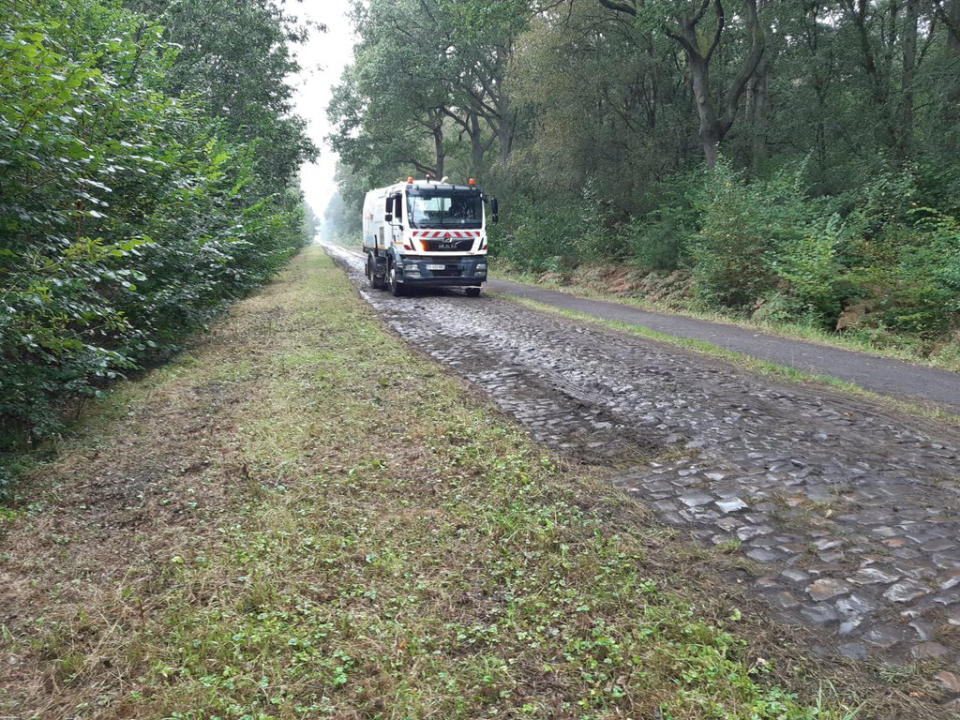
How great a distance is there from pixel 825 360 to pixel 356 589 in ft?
27.3

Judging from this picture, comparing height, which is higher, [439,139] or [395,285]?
[439,139]

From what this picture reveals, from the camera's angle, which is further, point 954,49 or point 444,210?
point 444,210

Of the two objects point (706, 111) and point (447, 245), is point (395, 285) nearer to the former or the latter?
point (447, 245)

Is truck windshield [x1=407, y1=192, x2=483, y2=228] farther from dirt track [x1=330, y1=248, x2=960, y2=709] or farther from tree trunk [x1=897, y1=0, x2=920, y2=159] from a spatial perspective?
tree trunk [x1=897, y1=0, x2=920, y2=159]

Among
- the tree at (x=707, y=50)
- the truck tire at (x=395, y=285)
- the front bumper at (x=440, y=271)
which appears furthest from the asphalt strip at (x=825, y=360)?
the tree at (x=707, y=50)

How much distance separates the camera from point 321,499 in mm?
4039

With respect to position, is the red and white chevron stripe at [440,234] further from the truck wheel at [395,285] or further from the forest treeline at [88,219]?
the forest treeline at [88,219]

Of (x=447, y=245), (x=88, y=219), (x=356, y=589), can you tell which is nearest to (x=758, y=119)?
(x=447, y=245)

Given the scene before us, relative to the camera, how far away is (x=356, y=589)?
3084mm

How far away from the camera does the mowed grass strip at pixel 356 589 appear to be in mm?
2402

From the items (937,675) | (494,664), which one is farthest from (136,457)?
(937,675)

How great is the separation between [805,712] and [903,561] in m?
1.47

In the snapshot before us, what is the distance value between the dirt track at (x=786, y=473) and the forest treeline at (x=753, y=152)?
16.4 ft

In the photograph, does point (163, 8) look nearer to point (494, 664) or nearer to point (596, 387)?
point (596, 387)
